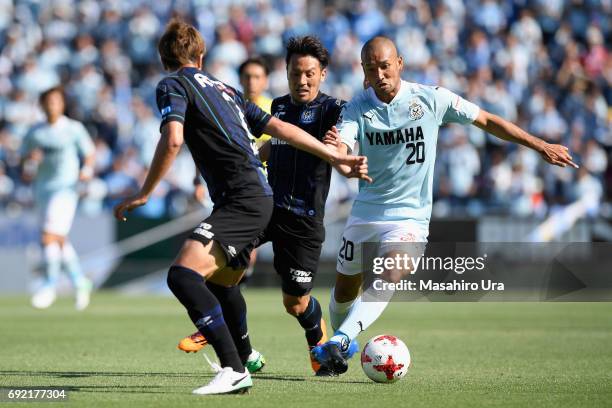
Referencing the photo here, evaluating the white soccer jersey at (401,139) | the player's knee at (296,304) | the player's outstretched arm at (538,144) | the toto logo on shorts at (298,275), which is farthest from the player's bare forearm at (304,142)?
the player's knee at (296,304)

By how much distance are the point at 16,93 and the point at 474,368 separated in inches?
644

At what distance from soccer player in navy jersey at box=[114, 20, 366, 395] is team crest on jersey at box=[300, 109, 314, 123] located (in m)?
1.50

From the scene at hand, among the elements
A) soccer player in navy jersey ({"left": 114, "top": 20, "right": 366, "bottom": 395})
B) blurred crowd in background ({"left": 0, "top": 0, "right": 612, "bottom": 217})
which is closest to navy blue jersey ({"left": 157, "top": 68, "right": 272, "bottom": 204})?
soccer player in navy jersey ({"left": 114, "top": 20, "right": 366, "bottom": 395})

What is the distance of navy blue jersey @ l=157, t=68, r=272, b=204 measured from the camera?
268 inches

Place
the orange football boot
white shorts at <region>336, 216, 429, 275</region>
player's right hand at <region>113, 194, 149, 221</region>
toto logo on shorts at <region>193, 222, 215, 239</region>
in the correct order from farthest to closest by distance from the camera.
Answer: the orange football boot
white shorts at <region>336, 216, 429, 275</region>
toto logo on shorts at <region>193, 222, 215, 239</region>
player's right hand at <region>113, 194, 149, 221</region>

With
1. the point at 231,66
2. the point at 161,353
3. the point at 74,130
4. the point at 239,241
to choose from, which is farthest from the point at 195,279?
the point at 231,66

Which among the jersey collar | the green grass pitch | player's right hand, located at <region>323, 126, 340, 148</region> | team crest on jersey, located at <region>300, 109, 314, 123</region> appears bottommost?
the green grass pitch

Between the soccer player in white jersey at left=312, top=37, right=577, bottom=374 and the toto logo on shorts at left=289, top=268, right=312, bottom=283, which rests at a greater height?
the soccer player in white jersey at left=312, top=37, right=577, bottom=374

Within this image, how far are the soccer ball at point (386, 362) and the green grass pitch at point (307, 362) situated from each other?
0.09 metres

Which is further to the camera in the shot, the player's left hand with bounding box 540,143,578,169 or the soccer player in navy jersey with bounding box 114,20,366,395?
the player's left hand with bounding box 540,143,578,169

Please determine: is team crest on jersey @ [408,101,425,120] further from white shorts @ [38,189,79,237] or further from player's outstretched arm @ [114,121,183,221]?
white shorts @ [38,189,79,237]

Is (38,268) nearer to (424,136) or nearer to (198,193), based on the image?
(198,193)

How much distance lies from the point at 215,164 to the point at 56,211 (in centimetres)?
928

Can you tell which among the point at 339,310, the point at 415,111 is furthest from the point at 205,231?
the point at 415,111
